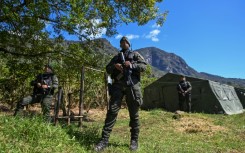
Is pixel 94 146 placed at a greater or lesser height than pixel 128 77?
lesser

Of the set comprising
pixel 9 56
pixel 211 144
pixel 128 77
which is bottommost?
pixel 211 144

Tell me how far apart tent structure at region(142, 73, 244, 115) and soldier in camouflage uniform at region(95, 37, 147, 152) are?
46.5 feet

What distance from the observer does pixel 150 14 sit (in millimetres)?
14391

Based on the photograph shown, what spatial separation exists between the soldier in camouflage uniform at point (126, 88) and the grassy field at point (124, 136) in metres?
0.44

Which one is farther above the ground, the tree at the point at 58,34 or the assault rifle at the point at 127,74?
the tree at the point at 58,34

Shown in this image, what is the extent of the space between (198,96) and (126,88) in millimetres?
14847

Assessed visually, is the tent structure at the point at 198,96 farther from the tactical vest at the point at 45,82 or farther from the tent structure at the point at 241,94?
the tactical vest at the point at 45,82

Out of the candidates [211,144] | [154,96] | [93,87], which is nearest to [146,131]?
[211,144]

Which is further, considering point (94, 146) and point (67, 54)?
point (67, 54)

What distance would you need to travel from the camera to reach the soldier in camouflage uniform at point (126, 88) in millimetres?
6980

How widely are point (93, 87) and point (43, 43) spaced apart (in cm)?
652

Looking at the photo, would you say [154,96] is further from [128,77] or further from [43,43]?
[128,77]

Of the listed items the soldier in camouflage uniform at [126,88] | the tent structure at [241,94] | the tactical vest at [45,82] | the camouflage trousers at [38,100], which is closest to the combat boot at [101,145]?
the soldier in camouflage uniform at [126,88]

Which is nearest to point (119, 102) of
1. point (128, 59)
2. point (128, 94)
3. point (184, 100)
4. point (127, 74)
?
point (128, 94)
